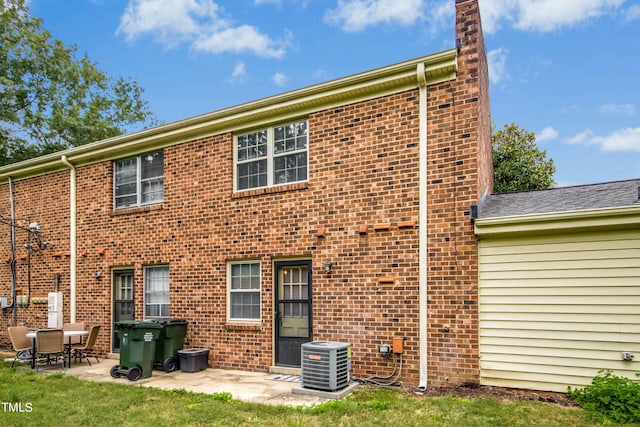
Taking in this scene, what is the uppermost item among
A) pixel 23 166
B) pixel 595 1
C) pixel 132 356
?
pixel 595 1

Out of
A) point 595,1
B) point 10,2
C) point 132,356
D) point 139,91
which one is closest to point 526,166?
point 595,1

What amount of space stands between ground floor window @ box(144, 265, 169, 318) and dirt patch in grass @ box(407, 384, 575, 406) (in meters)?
5.93

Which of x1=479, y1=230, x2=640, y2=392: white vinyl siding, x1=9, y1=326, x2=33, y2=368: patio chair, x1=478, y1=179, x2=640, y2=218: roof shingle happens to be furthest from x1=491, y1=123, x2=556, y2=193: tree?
x1=9, y1=326, x2=33, y2=368: patio chair

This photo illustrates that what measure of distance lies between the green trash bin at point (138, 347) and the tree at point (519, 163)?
1387cm

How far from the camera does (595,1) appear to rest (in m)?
13.0

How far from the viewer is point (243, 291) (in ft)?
29.4

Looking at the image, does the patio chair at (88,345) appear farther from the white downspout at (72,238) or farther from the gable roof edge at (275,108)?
the gable roof edge at (275,108)

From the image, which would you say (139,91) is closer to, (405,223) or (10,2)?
(10,2)

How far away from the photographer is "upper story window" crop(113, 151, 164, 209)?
10.4 meters

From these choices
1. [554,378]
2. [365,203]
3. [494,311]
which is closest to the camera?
[554,378]

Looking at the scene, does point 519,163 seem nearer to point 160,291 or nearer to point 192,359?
point 160,291

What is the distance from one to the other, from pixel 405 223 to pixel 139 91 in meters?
21.8

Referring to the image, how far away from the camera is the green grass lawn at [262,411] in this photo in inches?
206

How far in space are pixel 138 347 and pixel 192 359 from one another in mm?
1021
